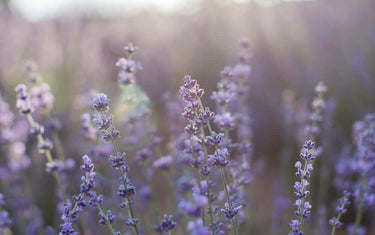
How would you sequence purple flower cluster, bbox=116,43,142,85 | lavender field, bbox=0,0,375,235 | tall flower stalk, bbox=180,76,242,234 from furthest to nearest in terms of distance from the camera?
purple flower cluster, bbox=116,43,142,85 → lavender field, bbox=0,0,375,235 → tall flower stalk, bbox=180,76,242,234

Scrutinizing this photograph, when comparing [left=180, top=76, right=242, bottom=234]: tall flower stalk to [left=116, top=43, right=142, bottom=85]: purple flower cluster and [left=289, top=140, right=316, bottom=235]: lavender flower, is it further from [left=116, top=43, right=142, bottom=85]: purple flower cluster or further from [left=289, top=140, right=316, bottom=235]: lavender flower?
[left=116, top=43, right=142, bottom=85]: purple flower cluster

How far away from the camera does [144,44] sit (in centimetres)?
728

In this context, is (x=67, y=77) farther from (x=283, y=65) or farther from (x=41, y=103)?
(x=41, y=103)

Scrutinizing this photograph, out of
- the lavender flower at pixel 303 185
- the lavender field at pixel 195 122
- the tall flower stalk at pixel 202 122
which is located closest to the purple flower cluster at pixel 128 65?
the lavender field at pixel 195 122

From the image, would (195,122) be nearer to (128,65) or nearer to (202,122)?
(202,122)

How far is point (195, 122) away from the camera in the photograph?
1465 mm

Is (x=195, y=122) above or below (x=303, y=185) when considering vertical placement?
above

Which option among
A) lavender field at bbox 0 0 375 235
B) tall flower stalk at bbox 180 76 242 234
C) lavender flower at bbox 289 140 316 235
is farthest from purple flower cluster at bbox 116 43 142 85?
lavender flower at bbox 289 140 316 235

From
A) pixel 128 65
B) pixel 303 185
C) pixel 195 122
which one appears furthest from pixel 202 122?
pixel 128 65

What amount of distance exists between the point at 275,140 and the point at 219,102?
3655 mm

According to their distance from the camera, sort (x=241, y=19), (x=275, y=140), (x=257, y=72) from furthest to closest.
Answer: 1. (x=241, y=19)
2. (x=257, y=72)
3. (x=275, y=140)

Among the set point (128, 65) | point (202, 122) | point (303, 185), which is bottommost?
point (303, 185)

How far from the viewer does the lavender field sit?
5.35ft

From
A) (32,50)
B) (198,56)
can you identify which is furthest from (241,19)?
(32,50)
